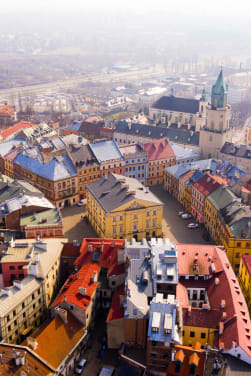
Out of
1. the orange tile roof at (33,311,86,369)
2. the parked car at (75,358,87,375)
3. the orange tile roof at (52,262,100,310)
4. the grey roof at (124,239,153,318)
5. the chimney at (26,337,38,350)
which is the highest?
the grey roof at (124,239,153,318)

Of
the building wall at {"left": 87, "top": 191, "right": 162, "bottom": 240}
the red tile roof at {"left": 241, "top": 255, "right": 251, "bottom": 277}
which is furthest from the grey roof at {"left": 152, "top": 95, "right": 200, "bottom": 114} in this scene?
the red tile roof at {"left": 241, "top": 255, "right": 251, "bottom": 277}

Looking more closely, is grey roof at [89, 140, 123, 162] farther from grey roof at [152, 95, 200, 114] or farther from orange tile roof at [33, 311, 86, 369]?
grey roof at [152, 95, 200, 114]

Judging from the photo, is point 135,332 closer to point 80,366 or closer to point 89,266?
point 80,366

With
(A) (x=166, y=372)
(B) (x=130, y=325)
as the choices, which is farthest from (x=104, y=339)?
(A) (x=166, y=372)

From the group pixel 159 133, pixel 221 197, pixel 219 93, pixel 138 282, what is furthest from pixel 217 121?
pixel 138 282

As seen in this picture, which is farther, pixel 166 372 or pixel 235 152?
pixel 235 152

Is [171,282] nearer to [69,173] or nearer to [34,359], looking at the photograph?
[34,359]

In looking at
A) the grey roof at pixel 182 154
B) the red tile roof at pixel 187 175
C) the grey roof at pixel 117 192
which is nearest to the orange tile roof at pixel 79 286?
the grey roof at pixel 117 192
